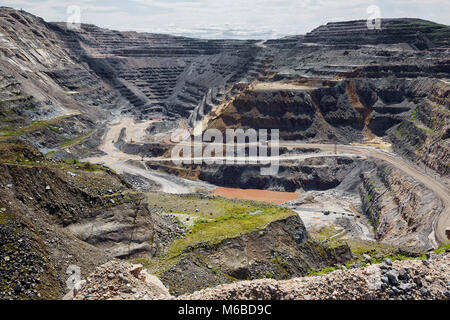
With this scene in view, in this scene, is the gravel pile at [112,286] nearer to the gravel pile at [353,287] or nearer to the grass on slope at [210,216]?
the gravel pile at [353,287]

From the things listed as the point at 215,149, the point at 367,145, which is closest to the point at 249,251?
the point at 215,149

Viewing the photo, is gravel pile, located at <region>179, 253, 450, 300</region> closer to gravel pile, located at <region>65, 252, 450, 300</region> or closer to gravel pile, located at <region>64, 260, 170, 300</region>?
gravel pile, located at <region>65, 252, 450, 300</region>

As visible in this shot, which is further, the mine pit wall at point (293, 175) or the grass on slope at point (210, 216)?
the mine pit wall at point (293, 175)

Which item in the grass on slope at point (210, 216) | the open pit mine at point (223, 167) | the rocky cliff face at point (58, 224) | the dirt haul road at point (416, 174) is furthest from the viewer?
the dirt haul road at point (416, 174)

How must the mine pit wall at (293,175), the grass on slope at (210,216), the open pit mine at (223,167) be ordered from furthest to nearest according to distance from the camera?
the mine pit wall at (293,175) → the grass on slope at (210,216) → the open pit mine at (223,167)

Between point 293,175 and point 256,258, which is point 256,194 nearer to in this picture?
point 293,175

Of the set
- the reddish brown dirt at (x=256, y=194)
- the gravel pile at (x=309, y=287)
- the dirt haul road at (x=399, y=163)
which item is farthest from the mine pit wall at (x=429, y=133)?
the gravel pile at (x=309, y=287)

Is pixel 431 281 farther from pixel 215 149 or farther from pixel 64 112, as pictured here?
pixel 64 112
